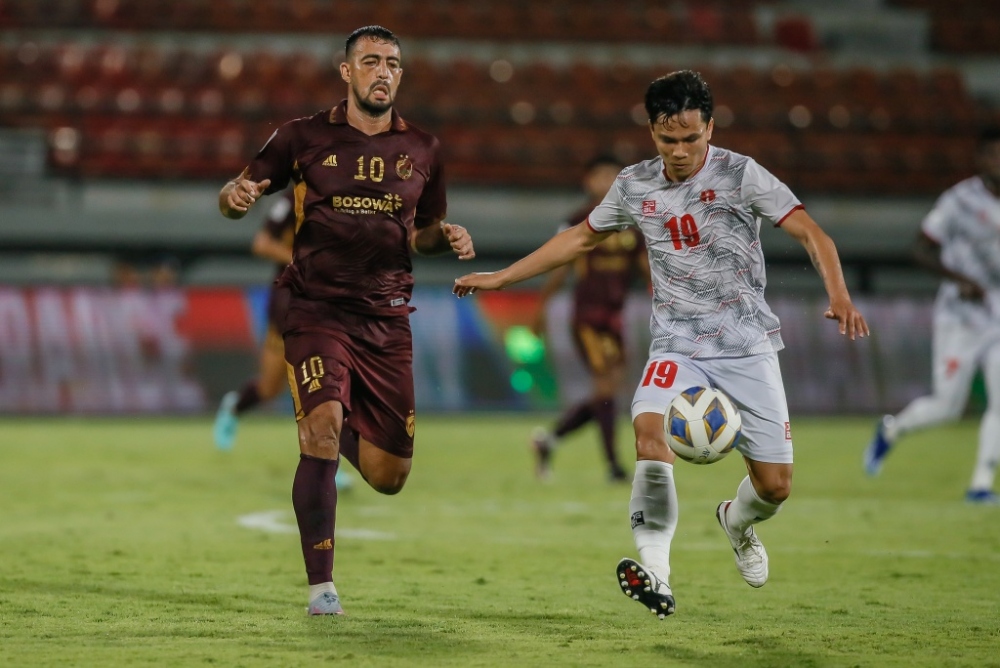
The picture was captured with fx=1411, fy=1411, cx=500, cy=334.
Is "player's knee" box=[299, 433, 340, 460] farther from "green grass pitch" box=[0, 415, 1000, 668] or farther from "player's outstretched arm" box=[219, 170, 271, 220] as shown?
"player's outstretched arm" box=[219, 170, 271, 220]

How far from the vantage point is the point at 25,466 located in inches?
517

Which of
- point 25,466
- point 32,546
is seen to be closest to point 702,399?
point 32,546

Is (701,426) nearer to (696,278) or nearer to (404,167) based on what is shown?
(696,278)

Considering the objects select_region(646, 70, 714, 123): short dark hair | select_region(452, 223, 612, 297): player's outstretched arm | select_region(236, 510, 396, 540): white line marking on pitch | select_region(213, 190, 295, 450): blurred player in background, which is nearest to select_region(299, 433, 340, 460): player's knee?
select_region(452, 223, 612, 297): player's outstretched arm

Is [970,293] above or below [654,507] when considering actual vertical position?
above

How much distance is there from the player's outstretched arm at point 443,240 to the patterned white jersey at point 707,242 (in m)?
0.62

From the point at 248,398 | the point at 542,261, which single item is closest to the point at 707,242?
the point at 542,261

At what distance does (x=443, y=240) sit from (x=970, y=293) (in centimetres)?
586

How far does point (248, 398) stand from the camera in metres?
13.4

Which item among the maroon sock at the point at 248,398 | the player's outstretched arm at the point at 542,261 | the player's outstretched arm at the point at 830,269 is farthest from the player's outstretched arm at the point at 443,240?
the maroon sock at the point at 248,398

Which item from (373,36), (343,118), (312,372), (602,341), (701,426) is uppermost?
(373,36)

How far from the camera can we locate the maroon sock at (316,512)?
6.17 metres

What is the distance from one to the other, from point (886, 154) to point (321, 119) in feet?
66.3

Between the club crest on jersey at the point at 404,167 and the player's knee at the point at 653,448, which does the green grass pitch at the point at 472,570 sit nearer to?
the player's knee at the point at 653,448
